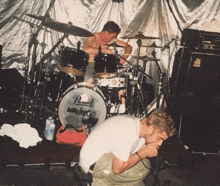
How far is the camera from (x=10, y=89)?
6.05m

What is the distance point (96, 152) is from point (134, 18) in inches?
190

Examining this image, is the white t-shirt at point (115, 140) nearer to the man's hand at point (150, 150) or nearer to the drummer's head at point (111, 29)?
the man's hand at point (150, 150)

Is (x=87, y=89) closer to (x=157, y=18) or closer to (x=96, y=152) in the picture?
(x=96, y=152)

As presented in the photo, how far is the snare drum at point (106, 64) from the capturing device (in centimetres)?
487

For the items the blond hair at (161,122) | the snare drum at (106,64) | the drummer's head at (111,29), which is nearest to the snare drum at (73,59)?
the snare drum at (106,64)

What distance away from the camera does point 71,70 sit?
504 cm

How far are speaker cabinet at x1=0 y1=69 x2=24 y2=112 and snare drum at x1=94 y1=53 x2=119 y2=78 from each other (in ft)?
7.59

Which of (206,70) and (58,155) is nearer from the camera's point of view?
(58,155)

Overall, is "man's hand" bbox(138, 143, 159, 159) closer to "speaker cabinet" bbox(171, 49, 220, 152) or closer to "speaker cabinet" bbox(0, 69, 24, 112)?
"speaker cabinet" bbox(171, 49, 220, 152)

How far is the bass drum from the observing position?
5052mm

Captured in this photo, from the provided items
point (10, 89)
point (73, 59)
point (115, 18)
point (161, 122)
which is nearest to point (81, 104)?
point (73, 59)

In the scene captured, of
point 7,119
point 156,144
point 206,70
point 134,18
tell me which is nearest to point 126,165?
point 156,144

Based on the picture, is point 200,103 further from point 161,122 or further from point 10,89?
point 10,89

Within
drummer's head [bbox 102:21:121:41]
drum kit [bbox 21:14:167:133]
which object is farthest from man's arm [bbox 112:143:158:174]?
drummer's head [bbox 102:21:121:41]
